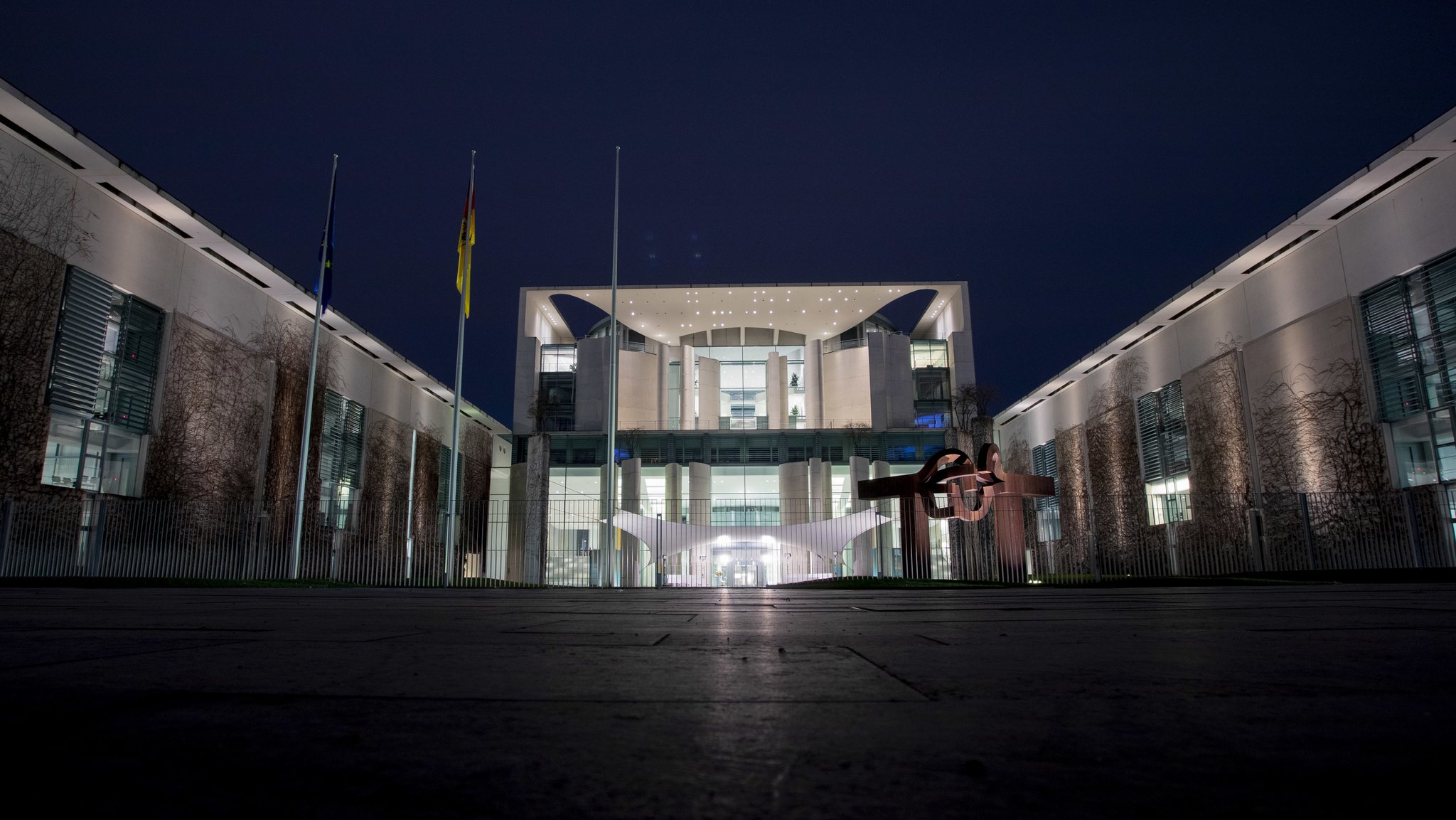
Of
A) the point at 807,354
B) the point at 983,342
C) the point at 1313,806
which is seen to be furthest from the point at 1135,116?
the point at 1313,806

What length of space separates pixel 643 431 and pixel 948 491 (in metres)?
22.5

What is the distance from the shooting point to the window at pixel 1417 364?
17.4m

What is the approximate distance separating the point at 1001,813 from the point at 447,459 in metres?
41.8

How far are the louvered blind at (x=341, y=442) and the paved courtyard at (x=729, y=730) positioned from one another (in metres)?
29.5

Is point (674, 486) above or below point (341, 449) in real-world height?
below

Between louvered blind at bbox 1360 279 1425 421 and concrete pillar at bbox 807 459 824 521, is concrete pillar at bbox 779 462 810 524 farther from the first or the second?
louvered blind at bbox 1360 279 1425 421

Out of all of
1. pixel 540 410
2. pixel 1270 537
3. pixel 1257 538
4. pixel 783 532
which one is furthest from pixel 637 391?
pixel 1270 537

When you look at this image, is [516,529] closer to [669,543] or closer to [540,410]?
[669,543]

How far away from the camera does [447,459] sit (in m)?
39.9

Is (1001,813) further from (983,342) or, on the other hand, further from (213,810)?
(983,342)

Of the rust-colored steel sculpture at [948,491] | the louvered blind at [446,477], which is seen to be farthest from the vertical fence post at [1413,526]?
the louvered blind at [446,477]

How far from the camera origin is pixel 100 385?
1866cm

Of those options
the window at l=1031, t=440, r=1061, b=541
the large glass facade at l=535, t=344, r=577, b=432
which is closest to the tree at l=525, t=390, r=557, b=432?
the large glass facade at l=535, t=344, r=577, b=432

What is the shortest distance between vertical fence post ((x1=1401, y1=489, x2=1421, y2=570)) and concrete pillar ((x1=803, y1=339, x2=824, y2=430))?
104 ft
